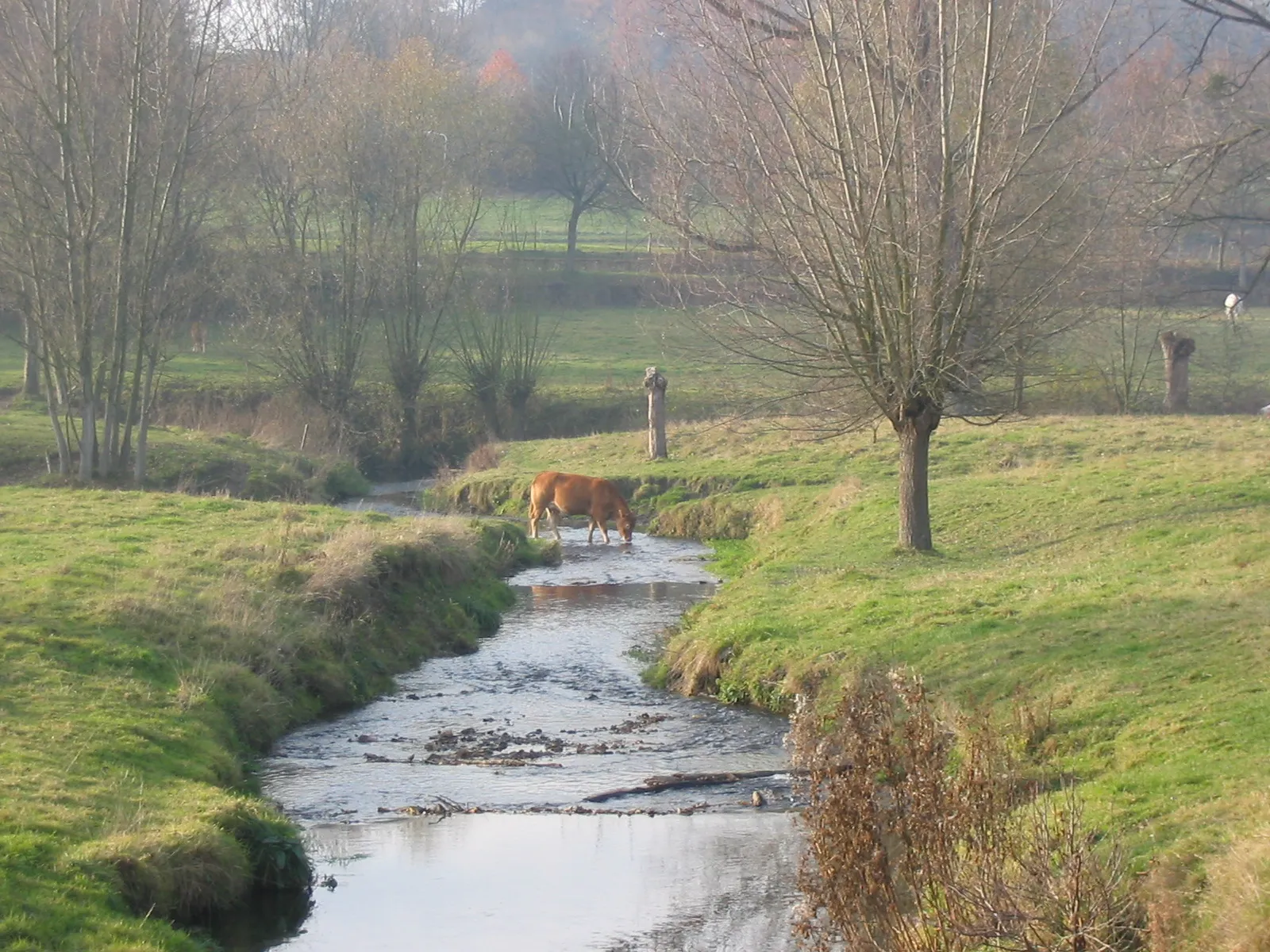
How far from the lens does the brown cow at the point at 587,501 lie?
28156 millimetres

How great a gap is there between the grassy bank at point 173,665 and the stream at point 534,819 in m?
0.51

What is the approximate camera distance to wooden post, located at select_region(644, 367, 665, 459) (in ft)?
112

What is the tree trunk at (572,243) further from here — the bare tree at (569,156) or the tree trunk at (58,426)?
the tree trunk at (58,426)

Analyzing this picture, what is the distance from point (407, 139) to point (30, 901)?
34786 mm

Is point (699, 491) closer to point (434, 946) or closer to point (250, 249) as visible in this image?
point (250, 249)

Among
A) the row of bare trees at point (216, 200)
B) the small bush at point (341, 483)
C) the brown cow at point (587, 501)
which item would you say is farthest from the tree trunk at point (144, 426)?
the brown cow at point (587, 501)

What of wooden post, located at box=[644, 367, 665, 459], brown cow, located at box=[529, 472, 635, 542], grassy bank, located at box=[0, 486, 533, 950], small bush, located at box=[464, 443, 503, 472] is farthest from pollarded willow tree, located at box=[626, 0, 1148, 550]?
small bush, located at box=[464, 443, 503, 472]

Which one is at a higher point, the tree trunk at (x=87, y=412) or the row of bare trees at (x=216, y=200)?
the row of bare trees at (x=216, y=200)

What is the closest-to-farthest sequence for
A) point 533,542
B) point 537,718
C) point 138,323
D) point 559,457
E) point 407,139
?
point 537,718 < point 533,542 < point 138,323 < point 559,457 < point 407,139

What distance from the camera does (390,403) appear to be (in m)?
43.2

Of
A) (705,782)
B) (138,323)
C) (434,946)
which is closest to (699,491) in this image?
(138,323)

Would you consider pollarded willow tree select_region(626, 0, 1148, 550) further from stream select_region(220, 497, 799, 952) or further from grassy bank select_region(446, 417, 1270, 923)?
stream select_region(220, 497, 799, 952)

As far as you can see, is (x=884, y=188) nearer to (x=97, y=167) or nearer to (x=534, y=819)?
(x=534, y=819)

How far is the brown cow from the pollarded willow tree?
9.30 meters
